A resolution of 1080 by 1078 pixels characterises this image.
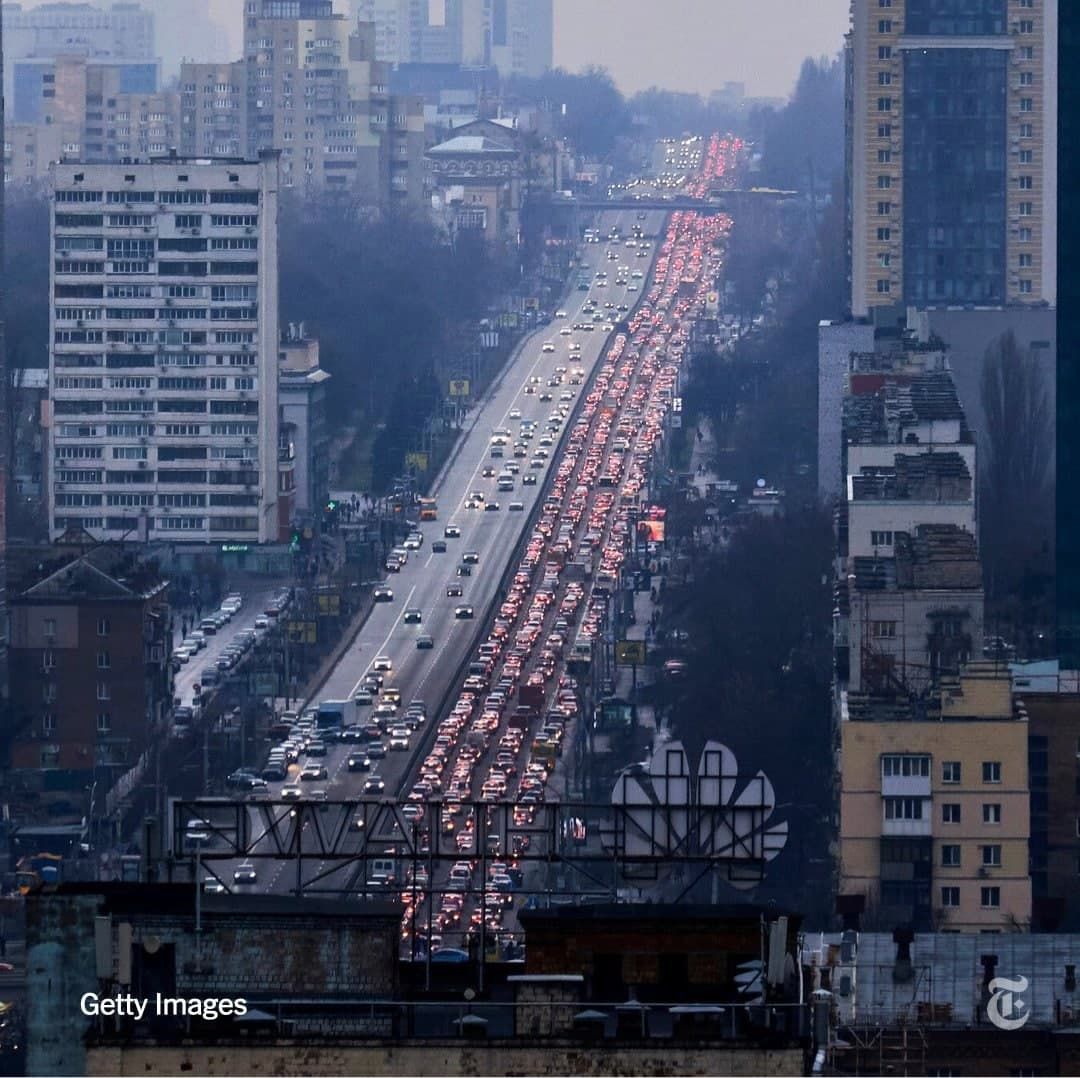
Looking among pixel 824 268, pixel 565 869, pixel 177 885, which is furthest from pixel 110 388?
pixel 177 885

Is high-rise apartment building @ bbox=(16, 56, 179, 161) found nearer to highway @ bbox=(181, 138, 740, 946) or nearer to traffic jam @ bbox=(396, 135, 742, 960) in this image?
traffic jam @ bbox=(396, 135, 742, 960)

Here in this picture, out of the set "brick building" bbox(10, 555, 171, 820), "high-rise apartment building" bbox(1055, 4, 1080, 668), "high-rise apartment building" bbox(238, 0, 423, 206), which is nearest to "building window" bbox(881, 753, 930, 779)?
"high-rise apartment building" bbox(1055, 4, 1080, 668)

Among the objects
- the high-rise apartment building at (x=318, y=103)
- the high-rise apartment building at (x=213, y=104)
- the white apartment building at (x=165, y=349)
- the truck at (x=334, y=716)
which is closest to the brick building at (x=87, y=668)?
the truck at (x=334, y=716)

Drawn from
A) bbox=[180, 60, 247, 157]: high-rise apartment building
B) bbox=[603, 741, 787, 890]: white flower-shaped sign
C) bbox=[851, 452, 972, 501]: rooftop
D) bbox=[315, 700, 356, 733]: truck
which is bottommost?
bbox=[315, 700, 356, 733]: truck

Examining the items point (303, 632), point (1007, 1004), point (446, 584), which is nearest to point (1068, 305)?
point (303, 632)

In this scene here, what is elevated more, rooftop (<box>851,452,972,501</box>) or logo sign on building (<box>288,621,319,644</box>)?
rooftop (<box>851,452,972,501</box>)

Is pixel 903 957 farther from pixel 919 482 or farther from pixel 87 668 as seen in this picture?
pixel 87 668
